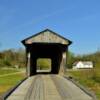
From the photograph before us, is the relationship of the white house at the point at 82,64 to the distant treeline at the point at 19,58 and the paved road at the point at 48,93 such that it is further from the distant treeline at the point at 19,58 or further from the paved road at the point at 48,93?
the paved road at the point at 48,93

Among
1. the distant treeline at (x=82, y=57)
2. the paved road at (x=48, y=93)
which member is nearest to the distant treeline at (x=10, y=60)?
the distant treeline at (x=82, y=57)

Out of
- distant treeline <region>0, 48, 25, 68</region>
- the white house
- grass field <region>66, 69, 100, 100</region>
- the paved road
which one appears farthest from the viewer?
the white house

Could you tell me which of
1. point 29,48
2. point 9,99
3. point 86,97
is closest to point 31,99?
point 9,99

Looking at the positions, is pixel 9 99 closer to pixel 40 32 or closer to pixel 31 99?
pixel 31 99

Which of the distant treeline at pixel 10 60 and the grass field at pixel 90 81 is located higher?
the distant treeline at pixel 10 60

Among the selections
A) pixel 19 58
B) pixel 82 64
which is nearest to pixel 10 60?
pixel 19 58

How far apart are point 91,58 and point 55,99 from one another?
13496 cm

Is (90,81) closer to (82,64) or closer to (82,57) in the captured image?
(82,64)

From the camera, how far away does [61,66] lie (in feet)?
170

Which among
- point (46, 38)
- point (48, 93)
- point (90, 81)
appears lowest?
point (48, 93)

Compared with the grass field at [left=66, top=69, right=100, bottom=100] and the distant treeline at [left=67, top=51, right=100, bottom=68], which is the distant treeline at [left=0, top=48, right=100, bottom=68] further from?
the grass field at [left=66, top=69, right=100, bottom=100]

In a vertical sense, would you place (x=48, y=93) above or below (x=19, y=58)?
below

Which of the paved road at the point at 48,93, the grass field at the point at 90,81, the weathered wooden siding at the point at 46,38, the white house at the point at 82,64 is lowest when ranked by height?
the paved road at the point at 48,93

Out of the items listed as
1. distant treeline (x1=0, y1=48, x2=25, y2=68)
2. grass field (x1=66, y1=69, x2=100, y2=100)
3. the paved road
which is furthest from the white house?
the paved road
